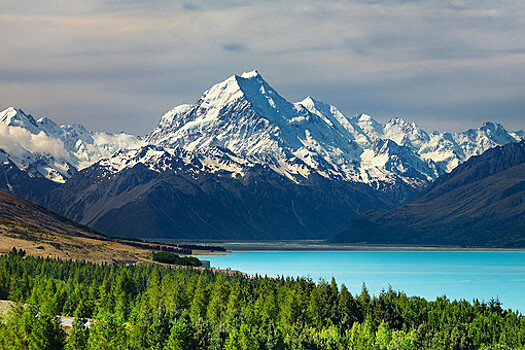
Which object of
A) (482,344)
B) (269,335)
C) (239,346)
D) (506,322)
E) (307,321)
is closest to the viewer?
(239,346)

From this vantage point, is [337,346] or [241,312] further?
[241,312]

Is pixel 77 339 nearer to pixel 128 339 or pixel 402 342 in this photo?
pixel 128 339

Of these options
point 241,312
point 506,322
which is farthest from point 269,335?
point 506,322

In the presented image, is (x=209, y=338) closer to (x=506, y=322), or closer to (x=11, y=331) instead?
(x=11, y=331)

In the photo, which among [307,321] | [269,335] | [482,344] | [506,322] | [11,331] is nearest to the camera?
[11,331]

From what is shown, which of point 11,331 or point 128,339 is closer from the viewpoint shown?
point 11,331

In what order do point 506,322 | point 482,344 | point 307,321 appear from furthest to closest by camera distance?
point 307,321
point 506,322
point 482,344

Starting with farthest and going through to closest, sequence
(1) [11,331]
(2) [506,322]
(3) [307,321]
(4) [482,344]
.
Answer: (3) [307,321], (2) [506,322], (4) [482,344], (1) [11,331]

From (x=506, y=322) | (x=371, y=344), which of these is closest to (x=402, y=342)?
A: (x=371, y=344)

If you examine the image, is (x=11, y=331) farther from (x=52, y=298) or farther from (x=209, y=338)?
(x=52, y=298)
